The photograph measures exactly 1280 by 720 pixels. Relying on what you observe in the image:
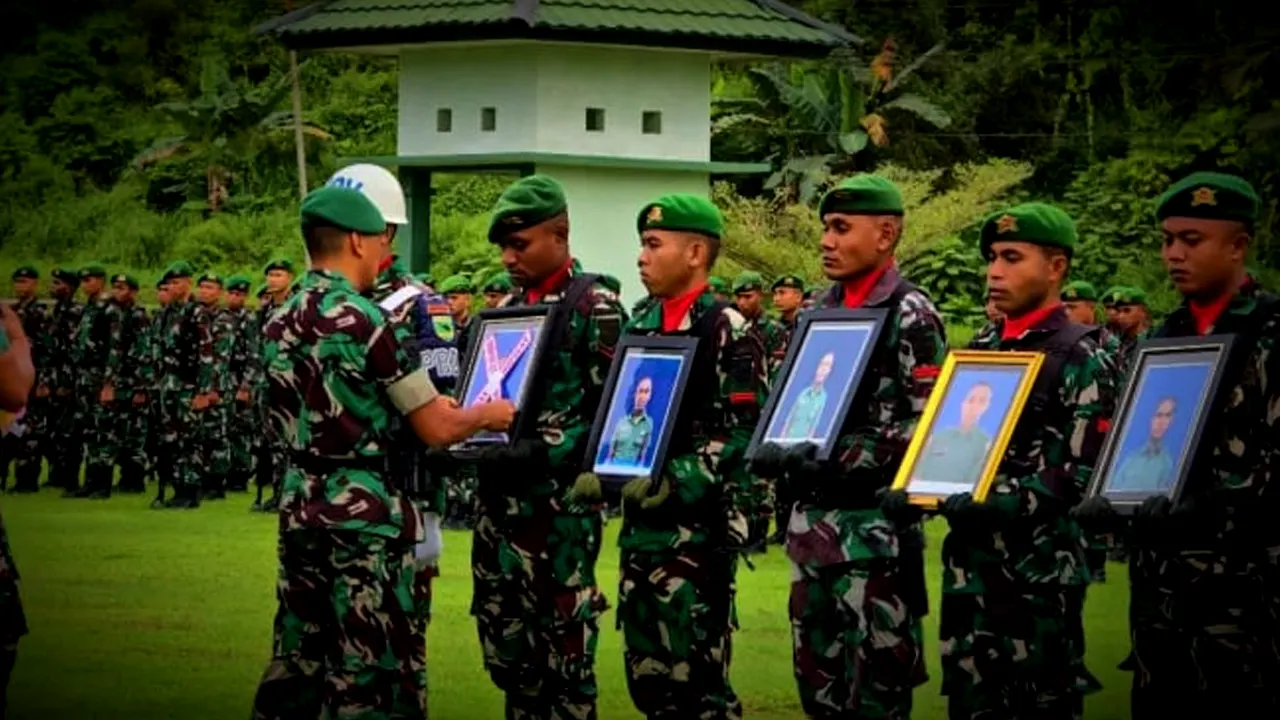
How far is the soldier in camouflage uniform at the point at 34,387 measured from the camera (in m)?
28.7

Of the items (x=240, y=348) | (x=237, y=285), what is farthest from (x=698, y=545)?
(x=237, y=285)

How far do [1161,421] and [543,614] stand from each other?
106 inches

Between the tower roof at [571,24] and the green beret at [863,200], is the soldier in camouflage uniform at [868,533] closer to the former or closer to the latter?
the green beret at [863,200]

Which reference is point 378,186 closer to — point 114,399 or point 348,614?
point 348,614

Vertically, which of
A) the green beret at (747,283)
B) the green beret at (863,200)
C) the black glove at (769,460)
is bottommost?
the green beret at (747,283)

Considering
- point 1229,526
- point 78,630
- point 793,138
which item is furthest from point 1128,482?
point 793,138

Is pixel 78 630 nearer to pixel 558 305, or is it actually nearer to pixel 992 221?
pixel 558 305

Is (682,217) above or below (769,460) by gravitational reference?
above

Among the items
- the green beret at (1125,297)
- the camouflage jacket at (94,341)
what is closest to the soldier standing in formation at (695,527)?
the green beret at (1125,297)

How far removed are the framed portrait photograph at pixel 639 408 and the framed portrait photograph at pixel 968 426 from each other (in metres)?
1.03

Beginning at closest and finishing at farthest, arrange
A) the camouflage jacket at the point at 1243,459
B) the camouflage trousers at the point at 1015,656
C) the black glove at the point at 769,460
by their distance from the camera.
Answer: the camouflage jacket at the point at 1243,459 → the black glove at the point at 769,460 → the camouflage trousers at the point at 1015,656

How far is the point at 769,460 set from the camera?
9.94m

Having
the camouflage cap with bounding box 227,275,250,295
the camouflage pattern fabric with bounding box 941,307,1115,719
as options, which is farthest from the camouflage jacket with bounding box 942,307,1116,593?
the camouflage cap with bounding box 227,275,250,295

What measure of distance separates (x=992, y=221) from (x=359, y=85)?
47.7 m
